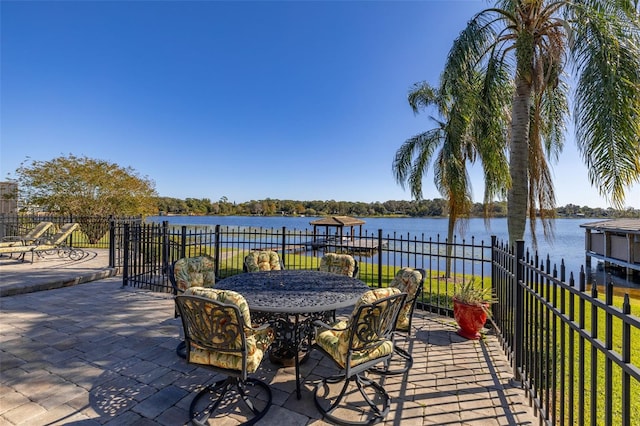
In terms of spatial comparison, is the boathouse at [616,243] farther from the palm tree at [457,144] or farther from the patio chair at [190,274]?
the patio chair at [190,274]

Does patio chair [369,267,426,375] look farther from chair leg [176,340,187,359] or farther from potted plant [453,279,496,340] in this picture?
chair leg [176,340,187,359]

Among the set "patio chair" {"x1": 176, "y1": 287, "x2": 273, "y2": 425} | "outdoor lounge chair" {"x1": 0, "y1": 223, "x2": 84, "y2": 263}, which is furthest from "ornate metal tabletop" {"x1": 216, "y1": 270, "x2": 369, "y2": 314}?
"outdoor lounge chair" {"x1": 0, "y1": 223, "x2": 84, "y2": 263}

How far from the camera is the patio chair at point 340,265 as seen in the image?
4652mm

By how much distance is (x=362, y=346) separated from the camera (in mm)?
2395

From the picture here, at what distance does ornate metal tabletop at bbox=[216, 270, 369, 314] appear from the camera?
2.75m

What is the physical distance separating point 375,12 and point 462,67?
381cm

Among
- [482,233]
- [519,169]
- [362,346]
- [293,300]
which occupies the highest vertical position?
[519,169]

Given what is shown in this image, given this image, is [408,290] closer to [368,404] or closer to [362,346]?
[362,346]

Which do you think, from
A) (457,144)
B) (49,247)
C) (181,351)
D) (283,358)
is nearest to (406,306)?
(283,358)

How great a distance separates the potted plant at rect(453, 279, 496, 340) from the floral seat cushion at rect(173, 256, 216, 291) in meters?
3.50

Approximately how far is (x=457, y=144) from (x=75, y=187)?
1716 centimetres

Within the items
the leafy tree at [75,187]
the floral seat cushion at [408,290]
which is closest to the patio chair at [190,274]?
the floral seat cushion at [408,290]

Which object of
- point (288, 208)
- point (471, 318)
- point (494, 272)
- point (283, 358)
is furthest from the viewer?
point (288, 208)

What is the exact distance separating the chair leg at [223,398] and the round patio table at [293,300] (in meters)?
0.35
